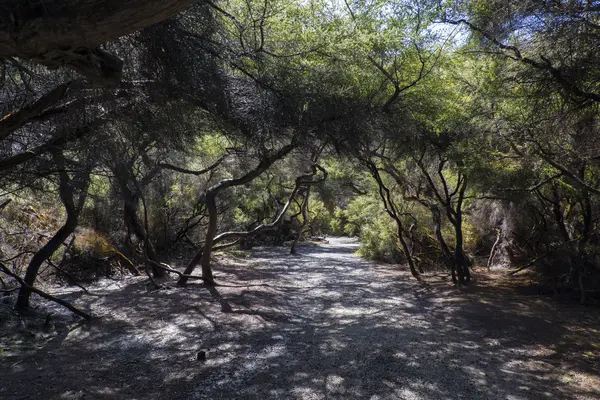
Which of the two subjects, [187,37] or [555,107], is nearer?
[187,37]

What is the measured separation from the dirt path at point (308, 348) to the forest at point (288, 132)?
0.07 metres

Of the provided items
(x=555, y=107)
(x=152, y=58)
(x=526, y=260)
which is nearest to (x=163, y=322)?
(x=152, y=58)

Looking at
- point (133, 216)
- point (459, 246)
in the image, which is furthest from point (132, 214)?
point (459, 246)

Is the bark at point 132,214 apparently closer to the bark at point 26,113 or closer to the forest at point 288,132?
the forest at point 288,132

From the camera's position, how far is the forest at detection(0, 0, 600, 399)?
13.8 ft

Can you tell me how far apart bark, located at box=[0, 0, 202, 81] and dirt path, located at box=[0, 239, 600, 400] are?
326 cm

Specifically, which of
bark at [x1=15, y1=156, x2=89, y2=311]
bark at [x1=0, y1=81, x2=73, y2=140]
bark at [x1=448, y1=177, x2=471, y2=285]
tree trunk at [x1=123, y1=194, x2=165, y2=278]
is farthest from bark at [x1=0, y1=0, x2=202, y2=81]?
bark at [x1=448, y1=177, x2=471, y2=285]

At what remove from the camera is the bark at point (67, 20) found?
6.39 feet

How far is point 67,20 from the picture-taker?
1.99 meters

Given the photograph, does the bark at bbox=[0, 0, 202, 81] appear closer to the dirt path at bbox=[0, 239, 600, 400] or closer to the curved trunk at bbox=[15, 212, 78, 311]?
the dirt path at bbox=[0, 239, 600, 400]

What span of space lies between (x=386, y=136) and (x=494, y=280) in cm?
608

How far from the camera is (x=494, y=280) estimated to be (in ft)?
37.9

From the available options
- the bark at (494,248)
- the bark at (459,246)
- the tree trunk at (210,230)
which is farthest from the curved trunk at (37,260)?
the bark at (494,248)

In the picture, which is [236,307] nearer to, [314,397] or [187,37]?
[314,397]
